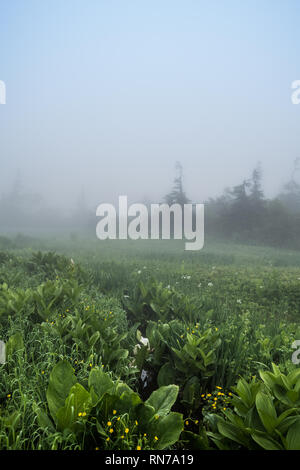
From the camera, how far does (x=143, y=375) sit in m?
2.46

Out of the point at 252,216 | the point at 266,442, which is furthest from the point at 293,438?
the point at 252,216

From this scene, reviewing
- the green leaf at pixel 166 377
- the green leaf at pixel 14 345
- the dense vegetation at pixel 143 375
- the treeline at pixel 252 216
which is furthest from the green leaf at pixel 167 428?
the treeline at pixel 252 216

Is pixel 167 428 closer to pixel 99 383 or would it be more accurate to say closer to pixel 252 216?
pixel 99 383

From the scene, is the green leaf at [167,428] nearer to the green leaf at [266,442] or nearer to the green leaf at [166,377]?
the green leaf at [266,442]

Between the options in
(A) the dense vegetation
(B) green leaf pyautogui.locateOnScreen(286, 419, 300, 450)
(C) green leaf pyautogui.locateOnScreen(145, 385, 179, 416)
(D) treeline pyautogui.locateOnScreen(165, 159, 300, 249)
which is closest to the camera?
(B) green leaf pyautogui.locateOnScreen(286, 419, 300, 450)

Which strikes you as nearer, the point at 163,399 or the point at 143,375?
the point at 163,399

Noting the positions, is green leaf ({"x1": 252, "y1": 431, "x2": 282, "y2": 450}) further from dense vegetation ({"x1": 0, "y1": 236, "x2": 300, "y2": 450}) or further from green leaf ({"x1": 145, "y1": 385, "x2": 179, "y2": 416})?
green leaf ({"x1": 145, "y1": 385, "x2": 179, "y2": 416})

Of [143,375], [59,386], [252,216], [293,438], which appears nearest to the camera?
[293,438]

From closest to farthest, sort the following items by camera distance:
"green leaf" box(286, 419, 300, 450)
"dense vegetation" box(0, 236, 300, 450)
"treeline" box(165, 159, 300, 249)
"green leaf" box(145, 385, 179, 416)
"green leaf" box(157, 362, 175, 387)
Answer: "green leaf" box(286, 419, 300, 450)
"dense vegetation" box(0, 236, 300, 450)
"green leaf" box(145, 385, 179, 416)
"green leaf" box(157, 362, 175, 387)
"treeline" box(165, 159, 300, 249)

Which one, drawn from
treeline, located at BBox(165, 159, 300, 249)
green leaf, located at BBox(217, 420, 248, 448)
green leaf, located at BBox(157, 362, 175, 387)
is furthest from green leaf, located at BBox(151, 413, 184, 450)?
treeline, located at BBox(165, 159, 300, 249)

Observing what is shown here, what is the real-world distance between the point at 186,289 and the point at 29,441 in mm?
4105

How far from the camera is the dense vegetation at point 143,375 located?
1.36m

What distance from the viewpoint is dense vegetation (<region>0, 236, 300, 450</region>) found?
136cm

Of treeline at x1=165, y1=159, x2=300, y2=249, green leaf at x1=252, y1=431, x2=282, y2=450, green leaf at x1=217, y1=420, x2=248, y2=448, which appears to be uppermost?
treeline at x1=165, y1=159, x2=300, y2=249
